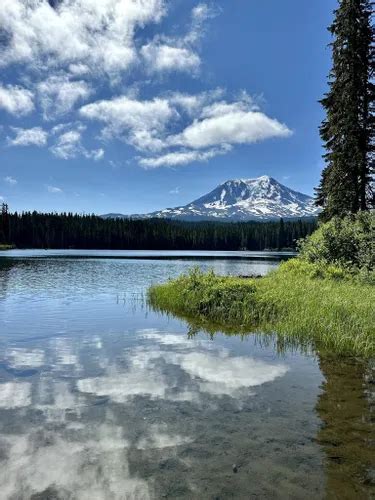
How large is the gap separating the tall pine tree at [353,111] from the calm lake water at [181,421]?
22.7 metres

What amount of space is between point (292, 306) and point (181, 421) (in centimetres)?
1160

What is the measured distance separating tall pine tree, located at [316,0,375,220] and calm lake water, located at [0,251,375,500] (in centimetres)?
2274

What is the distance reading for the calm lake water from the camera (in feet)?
18.7

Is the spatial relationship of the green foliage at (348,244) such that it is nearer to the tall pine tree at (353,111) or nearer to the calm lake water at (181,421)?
the tall pine tree at (353,111)

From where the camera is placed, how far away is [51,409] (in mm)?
8352

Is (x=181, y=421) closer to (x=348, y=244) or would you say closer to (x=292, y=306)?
(x=292, y=306)

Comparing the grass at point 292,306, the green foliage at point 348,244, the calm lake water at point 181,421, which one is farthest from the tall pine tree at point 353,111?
the calm lake water at point 181,421

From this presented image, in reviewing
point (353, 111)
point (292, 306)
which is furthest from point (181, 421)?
point (353, 111)

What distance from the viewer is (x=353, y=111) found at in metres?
33.4

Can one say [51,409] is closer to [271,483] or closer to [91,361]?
[91,361]

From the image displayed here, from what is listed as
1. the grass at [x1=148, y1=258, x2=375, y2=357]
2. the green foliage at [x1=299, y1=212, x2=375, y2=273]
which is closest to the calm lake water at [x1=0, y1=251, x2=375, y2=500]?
the grass at [x1=148, y1=258, x2=375, y2=357]

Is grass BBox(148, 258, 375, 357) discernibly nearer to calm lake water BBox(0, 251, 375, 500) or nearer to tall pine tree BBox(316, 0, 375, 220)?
calm lake water BBox(0, 251, 375, 500)

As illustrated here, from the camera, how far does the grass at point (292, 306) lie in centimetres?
1426

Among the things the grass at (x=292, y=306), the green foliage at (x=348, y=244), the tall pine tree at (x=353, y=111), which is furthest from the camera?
the tall pine tree at (x=353, y=111)
